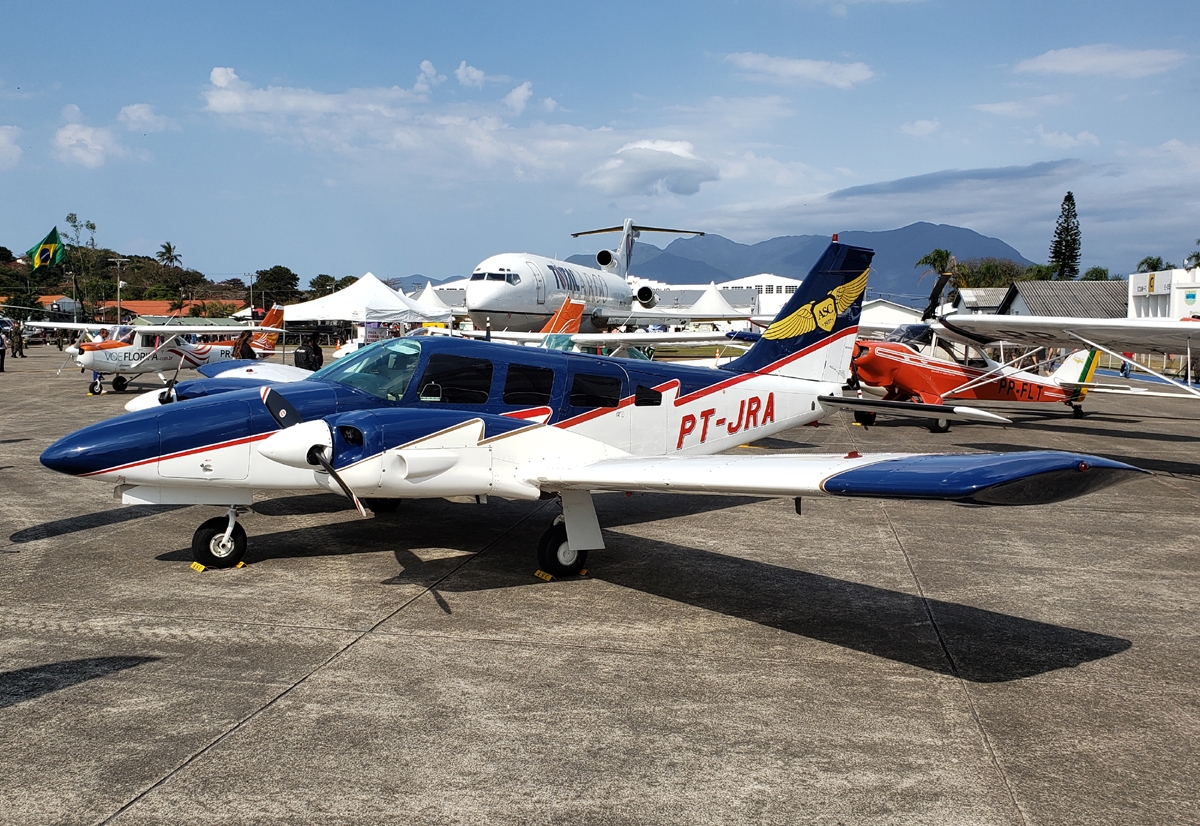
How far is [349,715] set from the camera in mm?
4508

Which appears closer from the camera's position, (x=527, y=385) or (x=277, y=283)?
(x=527, y=385)

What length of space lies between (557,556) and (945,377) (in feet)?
50.1

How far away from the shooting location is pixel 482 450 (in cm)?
690

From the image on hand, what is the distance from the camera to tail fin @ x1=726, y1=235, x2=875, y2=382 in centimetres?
1012

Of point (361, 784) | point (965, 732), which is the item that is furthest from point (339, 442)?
point (965, 732)

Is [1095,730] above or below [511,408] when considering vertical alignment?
below

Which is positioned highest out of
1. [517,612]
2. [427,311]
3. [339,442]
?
[427,311]

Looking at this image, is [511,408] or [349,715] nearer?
[349,715]

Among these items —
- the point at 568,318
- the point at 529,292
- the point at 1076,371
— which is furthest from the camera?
the point at 529,292

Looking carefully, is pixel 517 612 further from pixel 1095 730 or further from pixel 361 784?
pixel 1095 730

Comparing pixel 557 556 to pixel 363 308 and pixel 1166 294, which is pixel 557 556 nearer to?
pixel 363 308

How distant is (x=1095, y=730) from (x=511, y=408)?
5.14m

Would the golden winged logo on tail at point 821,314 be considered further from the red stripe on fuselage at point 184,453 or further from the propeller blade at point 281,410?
the red stripe on fuselage at point 184,453

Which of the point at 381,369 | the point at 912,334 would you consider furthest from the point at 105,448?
the point at 912,334
